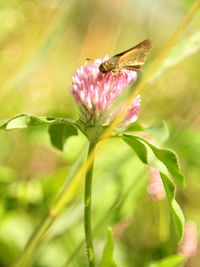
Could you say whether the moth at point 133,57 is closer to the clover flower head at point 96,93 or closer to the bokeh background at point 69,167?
the clover flower head at point 96,93

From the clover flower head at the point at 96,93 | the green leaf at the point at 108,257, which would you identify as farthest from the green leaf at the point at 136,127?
the green leaf at the point at 108,257

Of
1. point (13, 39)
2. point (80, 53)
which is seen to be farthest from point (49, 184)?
point (80, 53)

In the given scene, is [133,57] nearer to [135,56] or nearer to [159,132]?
[135,56]

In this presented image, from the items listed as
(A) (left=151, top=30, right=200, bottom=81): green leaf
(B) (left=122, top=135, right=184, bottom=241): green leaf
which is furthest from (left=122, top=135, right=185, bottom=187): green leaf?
(A) (left=151, top=30, right=200, bottom=81): green leaf

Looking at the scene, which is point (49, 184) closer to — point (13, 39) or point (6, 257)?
point (6, 257)

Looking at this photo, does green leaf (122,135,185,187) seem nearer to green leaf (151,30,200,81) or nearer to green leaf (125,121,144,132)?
green leaf (125,121,144,132)
